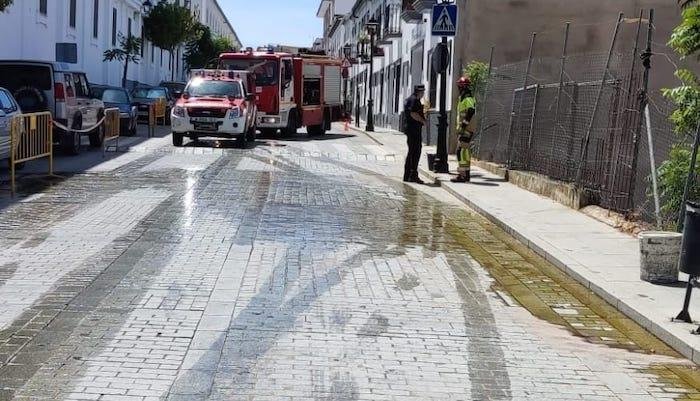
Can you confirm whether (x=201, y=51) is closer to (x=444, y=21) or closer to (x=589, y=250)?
(x=444, y=21)

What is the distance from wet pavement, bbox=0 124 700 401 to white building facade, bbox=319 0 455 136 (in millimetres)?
12093

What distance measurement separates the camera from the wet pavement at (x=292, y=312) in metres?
5.34

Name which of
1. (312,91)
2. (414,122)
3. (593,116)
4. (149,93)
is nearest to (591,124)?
(593,116)

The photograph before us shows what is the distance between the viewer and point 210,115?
79.0 feet

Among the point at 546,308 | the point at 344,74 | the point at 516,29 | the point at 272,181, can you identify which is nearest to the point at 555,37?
the point at 516,29

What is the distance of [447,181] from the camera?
17250 mm

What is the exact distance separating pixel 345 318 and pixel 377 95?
143 ft

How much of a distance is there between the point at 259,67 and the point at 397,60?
462 inches

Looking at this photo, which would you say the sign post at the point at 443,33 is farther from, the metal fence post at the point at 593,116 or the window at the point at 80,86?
the window at the point at 80,86

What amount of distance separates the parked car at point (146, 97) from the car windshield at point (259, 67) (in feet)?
18.5

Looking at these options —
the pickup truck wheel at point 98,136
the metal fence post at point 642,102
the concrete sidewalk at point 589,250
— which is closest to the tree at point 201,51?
the pickup truck wheel at point 98,136

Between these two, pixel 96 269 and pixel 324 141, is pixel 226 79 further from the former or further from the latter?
pixel 96 269

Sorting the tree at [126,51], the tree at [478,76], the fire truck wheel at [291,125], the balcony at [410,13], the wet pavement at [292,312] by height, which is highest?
the balcony at [410,13]

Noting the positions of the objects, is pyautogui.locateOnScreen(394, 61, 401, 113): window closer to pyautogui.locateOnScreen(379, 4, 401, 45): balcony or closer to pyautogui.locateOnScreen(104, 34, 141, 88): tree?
pyautogui.locateOnScreen(379, 4, 401, 45): balcony
